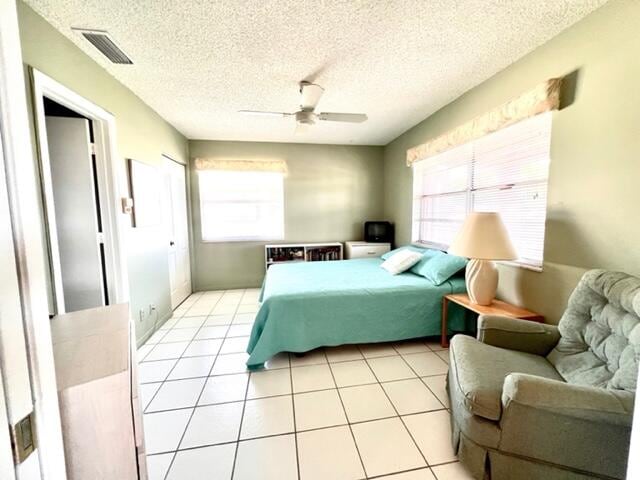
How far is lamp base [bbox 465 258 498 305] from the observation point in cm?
218

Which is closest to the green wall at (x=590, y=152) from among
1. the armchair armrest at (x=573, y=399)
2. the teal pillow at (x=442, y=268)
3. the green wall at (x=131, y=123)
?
the teal pillow at (x=442, y=268)

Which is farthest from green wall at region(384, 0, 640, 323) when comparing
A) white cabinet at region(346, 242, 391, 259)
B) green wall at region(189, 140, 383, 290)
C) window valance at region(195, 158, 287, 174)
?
window valance at region(195, 158, 287, 174)

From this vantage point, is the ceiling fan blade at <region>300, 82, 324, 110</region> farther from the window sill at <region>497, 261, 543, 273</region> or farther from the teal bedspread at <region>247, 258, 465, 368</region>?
the window sill at <region>497, 261, 543, 273</region>

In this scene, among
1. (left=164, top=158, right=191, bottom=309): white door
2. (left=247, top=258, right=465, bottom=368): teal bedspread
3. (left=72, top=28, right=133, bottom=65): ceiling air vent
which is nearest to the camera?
(left=72, top=28, right=133, bottom=65): ceiling air vent

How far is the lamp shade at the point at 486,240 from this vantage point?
2020 millimetres

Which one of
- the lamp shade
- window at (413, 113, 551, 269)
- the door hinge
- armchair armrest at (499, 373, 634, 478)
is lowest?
armchair armrest at (499, 373, 634, 478)

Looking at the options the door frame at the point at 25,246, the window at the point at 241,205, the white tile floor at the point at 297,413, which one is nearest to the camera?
the door frame at the point at 25,246

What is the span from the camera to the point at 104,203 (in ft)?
7.43

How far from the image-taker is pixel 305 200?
4648 millimetres

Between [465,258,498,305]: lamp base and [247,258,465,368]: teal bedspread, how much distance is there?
357 millimetres

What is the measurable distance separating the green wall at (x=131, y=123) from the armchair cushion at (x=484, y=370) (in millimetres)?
2710

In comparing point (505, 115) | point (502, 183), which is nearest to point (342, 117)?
point (505, 115)

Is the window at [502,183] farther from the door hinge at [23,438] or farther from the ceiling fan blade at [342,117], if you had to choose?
the door hinge at [23,438]

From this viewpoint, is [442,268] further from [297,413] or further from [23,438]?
[23,438]
